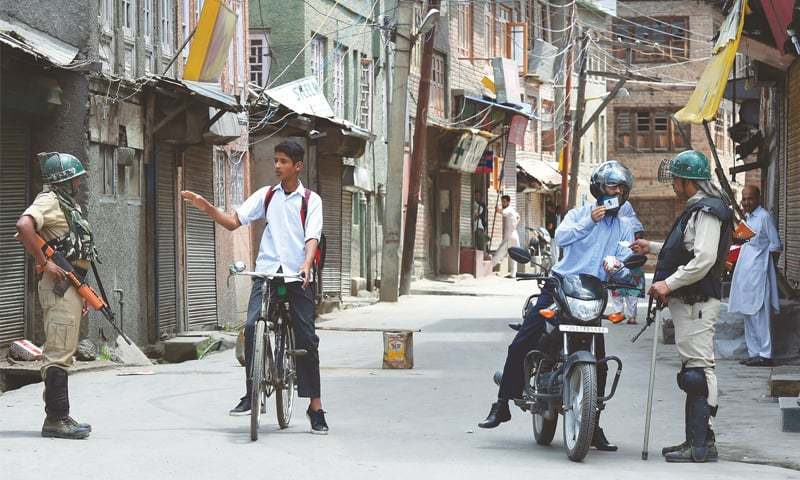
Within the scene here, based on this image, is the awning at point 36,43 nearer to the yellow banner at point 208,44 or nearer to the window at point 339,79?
the yellow banner at point 208,44

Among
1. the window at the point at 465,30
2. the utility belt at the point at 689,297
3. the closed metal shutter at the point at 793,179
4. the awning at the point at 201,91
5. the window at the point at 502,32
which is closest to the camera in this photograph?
the utility belt at the point at 689,297

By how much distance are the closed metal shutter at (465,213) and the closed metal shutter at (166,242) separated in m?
21.4

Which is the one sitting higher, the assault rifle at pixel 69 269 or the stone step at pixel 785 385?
the assault rifle at pixel 69 269

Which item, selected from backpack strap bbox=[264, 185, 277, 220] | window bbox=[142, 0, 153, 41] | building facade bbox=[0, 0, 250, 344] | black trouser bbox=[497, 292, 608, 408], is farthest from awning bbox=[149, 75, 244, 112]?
black trouser bbox=[497, 292, 608, 408]

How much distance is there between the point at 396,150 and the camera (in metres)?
29.1

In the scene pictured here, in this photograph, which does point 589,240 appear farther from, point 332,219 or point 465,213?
point 465,213

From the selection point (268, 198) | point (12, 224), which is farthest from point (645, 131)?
point (268, 198)

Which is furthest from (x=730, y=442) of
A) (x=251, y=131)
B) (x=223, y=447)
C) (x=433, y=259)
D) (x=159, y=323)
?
(x=433, y=259)

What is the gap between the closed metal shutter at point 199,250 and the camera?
22.0 meters

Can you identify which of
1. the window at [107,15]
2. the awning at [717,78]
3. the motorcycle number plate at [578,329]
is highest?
the window at [107,15]

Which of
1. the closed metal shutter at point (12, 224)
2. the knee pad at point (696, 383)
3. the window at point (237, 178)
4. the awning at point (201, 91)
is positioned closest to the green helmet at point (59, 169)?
the knee pad at point (696, 383)

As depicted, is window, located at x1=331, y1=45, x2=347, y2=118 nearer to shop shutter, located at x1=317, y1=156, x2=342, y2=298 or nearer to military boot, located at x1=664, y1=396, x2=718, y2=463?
shop shutter, located at x1=317, y1=156, x2=342, y2=298

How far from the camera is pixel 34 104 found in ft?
53.4

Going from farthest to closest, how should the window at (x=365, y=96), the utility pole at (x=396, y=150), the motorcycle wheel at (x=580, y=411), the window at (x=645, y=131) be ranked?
1. the window at (x=645, y=131)
2. the window at (x=365, y=96)
3. the utility pole at (x=396, y=150)
4. the motorcycle wheel at (x=580, y=411)
